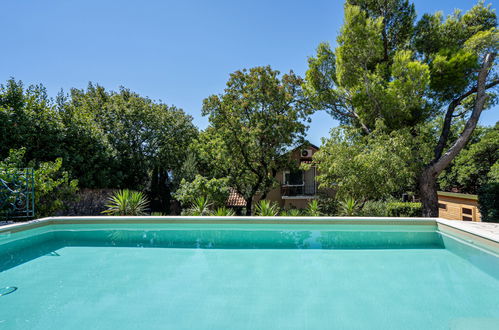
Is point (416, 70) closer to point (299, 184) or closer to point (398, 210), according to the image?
point (398, 210)

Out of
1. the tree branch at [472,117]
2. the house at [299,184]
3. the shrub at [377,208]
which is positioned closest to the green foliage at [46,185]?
the house at [299,184]

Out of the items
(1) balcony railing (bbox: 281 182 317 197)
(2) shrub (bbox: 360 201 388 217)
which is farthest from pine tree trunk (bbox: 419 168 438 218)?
(1) balcony railing (bbox: 281 182 317 197)

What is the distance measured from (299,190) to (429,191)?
10.1 m

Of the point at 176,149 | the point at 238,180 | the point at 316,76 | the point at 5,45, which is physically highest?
the point at 5,45

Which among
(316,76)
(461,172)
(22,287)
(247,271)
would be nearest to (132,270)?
(22,287)

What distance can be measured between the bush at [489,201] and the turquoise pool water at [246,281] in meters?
4.94

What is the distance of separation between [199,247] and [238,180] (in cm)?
1050

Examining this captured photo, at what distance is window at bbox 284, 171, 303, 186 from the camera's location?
2181 cm

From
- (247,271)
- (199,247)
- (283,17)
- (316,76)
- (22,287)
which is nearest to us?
(22,287)

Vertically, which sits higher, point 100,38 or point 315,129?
point 100,38

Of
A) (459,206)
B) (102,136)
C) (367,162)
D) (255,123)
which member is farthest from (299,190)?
(102,136)

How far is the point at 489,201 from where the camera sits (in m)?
11.5

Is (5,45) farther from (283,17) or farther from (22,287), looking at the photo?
(22,287)

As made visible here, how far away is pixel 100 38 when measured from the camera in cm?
1380
